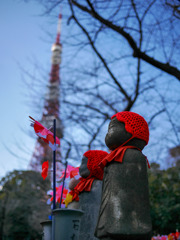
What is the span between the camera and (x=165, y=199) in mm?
10031

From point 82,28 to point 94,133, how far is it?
3178 millimetres

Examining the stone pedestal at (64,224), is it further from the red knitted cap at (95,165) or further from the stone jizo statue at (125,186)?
the red knitted cap at (95,165)

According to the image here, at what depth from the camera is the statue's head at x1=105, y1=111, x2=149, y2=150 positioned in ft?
8.94

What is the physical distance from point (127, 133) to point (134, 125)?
0.35 feet

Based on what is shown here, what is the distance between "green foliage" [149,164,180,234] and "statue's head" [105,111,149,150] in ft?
25.0

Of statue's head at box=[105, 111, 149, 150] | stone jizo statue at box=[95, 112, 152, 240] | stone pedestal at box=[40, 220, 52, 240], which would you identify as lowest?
stone pedestal at box=[40, 220, 52, 240]

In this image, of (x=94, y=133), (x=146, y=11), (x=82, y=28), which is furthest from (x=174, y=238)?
(x=82, y=28)

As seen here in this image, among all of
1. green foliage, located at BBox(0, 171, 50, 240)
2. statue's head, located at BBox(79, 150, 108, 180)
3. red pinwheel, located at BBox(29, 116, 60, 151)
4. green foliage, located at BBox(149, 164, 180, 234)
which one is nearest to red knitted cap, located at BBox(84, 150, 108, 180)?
statue's head, located at BBox(79, 150, 108, 180)

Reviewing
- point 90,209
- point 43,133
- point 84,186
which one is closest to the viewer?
point 43,133

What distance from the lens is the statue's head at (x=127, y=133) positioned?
2.72 meters

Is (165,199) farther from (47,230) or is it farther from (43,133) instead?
(43,133)

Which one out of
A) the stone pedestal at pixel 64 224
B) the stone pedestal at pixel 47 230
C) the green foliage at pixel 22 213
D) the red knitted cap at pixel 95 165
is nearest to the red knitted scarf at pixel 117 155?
the stone pedestal at pixel 64 224

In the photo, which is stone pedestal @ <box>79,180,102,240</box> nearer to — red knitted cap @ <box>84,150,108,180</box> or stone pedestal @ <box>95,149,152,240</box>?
red knitted cap @ <box>84,150,108,180</box>

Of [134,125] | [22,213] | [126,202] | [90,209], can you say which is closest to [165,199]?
[90,209]
